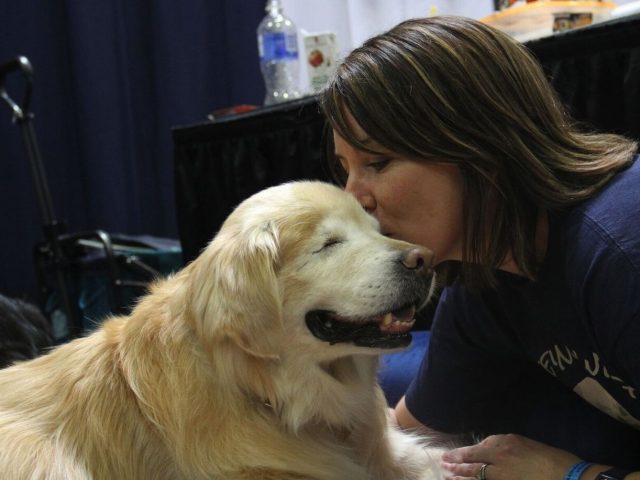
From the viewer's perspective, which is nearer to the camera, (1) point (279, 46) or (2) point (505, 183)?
(2) point (505, 183)

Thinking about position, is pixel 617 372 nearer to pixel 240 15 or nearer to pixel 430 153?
pixel 430 153

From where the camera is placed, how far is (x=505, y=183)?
1242mm

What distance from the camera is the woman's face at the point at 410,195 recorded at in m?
1.25

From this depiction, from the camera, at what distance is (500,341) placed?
5.01 feet

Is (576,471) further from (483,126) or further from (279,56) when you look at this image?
(279,56)

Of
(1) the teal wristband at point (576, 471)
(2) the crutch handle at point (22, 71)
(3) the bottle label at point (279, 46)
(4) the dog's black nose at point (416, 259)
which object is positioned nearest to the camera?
(4) the dog's black nose at point (416, 259)

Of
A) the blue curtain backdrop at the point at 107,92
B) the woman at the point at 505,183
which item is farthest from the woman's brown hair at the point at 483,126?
the blue curtain backdrop at the point at 107,92

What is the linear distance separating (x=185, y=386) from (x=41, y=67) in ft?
9.61

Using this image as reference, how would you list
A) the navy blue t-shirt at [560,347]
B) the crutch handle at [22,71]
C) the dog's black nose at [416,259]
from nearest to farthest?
the navy blue t-shirt at [560,347]
the dog's black nose at [416,259]
the crutch handle at [22,71]

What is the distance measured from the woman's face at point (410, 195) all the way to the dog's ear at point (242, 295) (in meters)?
0.21

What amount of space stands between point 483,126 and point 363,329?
39cm

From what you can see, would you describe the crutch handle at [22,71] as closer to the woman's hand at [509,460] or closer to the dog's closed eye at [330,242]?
the dog's closed eye at [330,242]

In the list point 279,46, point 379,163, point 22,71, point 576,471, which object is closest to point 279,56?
point 279,46

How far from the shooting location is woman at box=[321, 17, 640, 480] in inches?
45.8
